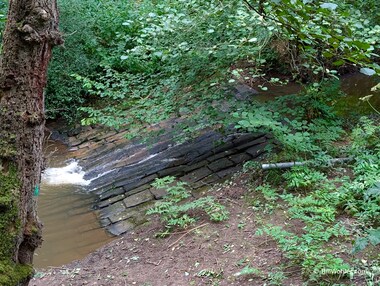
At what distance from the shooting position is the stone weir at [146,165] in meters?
5.87

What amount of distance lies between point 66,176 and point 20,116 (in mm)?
4945

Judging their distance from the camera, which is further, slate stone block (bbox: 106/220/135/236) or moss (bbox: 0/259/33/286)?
slate stone block (bbox: 106/220/135/236)

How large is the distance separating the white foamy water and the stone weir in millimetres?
128

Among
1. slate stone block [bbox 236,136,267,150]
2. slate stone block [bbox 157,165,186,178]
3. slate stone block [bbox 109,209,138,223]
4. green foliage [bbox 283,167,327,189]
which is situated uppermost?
green foliage [bbox 283,167,327,189]

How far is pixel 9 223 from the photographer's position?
A: 2.37 meters

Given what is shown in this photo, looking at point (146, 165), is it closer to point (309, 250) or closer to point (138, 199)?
point (138, 199)

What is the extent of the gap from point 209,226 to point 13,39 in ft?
9.25

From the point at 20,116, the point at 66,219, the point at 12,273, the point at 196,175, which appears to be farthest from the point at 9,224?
the point at 196,175

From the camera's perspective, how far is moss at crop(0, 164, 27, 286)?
7.67 ft

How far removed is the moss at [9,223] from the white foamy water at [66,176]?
14.9 feet

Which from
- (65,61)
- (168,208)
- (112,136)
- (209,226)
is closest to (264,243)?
(209,226)

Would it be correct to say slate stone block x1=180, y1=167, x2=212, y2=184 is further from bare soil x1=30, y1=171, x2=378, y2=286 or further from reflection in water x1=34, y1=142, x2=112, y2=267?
reflection in water x1=34, y1=142, x2=112, y2=267

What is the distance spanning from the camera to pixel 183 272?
12.8 feet

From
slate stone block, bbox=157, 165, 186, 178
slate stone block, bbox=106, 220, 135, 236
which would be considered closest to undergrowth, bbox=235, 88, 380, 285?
slate stone block, bbox=157, 165, 186, 178
